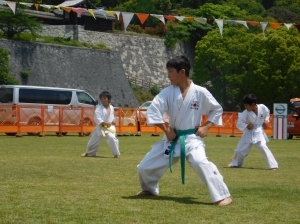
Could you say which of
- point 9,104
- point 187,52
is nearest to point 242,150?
point 9,104

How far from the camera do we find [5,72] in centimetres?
4759

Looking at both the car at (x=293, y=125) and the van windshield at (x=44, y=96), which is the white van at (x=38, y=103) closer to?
the van windshield at (x=44, y=96)

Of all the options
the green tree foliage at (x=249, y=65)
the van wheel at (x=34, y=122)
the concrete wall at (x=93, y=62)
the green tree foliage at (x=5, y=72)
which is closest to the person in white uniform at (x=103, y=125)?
the van wheel at (x=34, y=122)

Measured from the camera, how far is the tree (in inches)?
1986

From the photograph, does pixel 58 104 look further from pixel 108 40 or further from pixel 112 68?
pixel 108 40

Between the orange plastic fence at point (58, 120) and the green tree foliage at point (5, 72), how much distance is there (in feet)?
53.1

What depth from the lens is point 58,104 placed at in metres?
32.6

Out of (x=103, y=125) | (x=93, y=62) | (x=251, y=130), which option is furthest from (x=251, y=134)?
(x=93, y=62)

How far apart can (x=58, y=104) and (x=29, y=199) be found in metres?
24.5

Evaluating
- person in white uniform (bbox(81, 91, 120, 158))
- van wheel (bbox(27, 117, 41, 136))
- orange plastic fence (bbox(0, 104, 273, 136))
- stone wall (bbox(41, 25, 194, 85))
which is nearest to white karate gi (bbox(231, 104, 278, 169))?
person in white uniform (bbox(81, 91, 120, 158))

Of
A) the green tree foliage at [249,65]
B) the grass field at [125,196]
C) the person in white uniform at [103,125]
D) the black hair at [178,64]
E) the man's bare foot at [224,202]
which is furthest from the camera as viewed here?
the green tree foliage at [249,65]

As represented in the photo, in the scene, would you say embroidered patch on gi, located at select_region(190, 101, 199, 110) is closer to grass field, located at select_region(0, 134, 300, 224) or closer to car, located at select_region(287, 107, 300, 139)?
grass field, located at select_region(0, 134, 300, 224)

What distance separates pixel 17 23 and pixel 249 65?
19.1 metres

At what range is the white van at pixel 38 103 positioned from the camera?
29312mm
